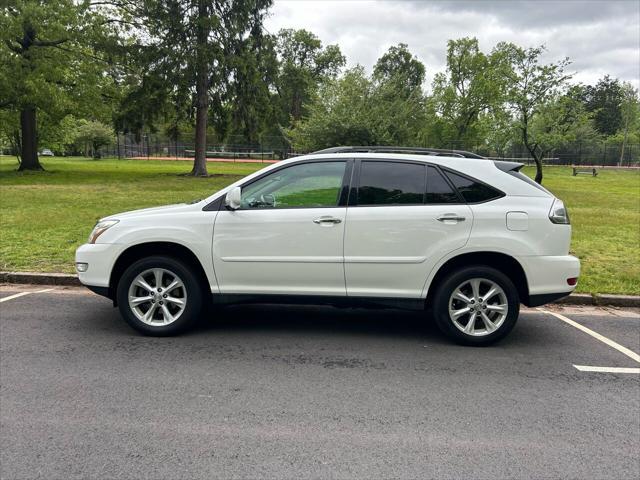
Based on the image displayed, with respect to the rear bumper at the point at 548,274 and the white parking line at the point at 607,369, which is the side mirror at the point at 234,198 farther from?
the white parking line at the point at 607,369

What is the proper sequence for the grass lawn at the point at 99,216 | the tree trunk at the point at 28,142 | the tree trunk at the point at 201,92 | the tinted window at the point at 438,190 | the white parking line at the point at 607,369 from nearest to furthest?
the white parking line at the point at 607,369 < the tinted window at the point at 438,190 < the grass lawn at the point at 99,216 < the tree trunk at the point at 201,92 < the tree trunk at the point at 28,142

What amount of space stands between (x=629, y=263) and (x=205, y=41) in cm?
2481

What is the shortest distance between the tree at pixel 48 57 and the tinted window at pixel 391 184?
22744 mm

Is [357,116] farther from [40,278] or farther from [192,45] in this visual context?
[40,278]

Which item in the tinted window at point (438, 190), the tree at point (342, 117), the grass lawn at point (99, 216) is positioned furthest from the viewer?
the tree at point (342, 117)

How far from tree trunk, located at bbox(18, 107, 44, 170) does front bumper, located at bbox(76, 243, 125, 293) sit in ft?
90.8

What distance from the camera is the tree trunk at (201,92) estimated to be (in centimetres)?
2641

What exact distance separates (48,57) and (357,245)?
83.0ft

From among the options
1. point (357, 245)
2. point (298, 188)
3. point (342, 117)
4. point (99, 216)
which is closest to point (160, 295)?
point (298, 188)

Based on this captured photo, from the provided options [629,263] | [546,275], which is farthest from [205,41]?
[546,275]

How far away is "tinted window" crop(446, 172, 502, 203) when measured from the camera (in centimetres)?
455

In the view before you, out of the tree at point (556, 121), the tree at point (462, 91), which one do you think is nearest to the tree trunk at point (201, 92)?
the tree at point (556, 121)

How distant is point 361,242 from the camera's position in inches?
177

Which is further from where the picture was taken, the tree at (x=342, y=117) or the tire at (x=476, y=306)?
the tree at (x=342, y=117)
